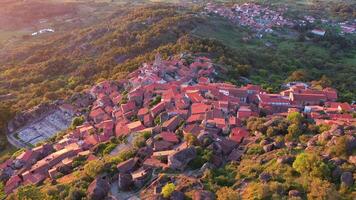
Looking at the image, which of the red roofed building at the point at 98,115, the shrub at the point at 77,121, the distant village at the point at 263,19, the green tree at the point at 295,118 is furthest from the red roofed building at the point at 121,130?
the distant village at the point at 263,19

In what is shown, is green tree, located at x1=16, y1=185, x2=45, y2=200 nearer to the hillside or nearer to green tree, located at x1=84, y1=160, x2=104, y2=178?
the hillside

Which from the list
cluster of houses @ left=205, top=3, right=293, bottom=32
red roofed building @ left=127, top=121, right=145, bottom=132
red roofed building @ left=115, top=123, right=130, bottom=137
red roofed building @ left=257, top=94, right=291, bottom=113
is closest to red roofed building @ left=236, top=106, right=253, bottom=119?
red roofed building @ left=257, top=94, right=291, bottom=113

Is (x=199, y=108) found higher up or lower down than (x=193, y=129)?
lower down

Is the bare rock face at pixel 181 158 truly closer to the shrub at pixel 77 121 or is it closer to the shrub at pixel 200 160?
the shrub at pixel 200 160

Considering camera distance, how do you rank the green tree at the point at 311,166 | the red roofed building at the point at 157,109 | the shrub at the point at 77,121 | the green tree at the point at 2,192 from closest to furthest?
the green tree at the point at 311,166
the green tree at the point at 2,192
the red roofed building at the point at 157,109
the shrub at the point at 77,121

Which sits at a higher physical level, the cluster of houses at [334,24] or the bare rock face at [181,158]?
the bare rock face at [181,158]

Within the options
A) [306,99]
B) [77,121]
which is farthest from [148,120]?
[306,99]

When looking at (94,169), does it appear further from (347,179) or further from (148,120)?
(347,179)
